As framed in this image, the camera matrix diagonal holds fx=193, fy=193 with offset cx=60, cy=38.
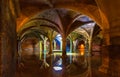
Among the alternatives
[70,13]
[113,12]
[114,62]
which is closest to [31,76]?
[114,62]

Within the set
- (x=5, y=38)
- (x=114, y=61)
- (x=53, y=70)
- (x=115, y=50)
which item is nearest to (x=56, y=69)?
(x=53, y=70)

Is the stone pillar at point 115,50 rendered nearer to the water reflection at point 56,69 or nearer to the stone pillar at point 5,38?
the water reflection at point 56,69

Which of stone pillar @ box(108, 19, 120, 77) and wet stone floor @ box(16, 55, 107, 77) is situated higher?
stone pillar @ box(108, 19, 120, 77)

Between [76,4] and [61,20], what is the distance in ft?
12.3

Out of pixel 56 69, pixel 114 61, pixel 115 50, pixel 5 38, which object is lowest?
pixel 56 69

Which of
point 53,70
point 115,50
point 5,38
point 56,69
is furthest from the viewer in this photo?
point 56,69

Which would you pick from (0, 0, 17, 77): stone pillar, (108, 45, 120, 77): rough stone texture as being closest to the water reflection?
(108, 45, 120, 77): rough stone texture

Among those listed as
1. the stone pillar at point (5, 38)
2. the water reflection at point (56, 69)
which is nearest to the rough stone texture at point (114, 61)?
the water reflection at point (56, 69)

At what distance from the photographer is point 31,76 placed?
7012mm

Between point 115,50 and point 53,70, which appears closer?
point 115,50

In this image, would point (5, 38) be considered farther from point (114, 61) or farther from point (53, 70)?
point (53, 70)

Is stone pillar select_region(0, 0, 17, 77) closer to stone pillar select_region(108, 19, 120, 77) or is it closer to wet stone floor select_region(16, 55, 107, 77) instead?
stone pillar select_region(108, 19, 120, 77)

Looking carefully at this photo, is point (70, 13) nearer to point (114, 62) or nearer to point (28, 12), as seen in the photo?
point (28, 12)

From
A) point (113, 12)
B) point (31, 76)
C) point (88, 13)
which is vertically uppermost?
point (88, 13)
